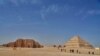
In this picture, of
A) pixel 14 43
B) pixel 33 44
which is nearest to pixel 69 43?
pixel 33 44

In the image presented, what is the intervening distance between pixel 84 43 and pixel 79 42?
14.4 ft

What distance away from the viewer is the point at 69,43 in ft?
239

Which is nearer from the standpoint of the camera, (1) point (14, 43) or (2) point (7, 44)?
(1) point (14, 43)

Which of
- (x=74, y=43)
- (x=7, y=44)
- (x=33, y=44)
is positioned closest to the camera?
(x=74, y=43)

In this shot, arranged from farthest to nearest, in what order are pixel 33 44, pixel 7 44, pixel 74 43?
pixel 7 44 → pixel 33 44 → pixel 74 43

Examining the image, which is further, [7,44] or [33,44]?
[7,44]

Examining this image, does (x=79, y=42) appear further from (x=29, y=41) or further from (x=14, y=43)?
(x=14, y=43)

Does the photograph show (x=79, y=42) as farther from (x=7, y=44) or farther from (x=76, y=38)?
(x=7, y=44)

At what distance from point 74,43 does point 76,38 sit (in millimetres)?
2520

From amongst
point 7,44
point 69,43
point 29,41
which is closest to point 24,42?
point 29,41

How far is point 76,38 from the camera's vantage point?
72500mm

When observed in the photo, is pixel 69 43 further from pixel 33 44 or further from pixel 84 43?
pixel 33 44

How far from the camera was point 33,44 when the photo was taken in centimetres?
10944

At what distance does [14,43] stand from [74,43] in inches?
2092
